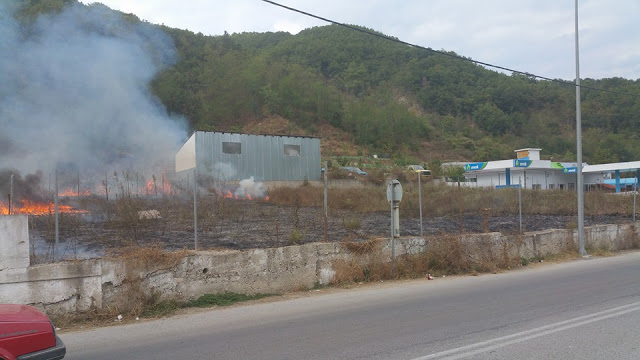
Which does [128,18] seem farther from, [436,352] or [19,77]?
[436,352]

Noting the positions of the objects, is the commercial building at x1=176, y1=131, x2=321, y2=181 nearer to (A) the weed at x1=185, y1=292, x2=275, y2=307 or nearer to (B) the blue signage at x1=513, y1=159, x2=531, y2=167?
(A) the weed at x1=185, y1=292, x2=275, y2=307

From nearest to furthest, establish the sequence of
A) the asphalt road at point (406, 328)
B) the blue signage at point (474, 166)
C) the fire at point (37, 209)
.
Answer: the asphalt road at point (406, 328) < the fire at point (37, 209) < the blue signage at point (474, 166)

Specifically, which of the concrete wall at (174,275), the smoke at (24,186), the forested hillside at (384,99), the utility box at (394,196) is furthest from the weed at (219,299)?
the forested hillside at (384,99)

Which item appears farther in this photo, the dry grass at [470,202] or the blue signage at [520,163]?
the blue signage at [520,163]

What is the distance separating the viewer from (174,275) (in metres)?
8.62

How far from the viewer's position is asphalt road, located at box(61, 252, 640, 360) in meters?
5.55

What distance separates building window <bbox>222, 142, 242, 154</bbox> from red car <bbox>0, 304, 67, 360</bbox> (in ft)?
102

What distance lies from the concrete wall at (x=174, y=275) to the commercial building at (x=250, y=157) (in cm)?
2258

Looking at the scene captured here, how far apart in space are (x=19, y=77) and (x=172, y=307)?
82.0ft

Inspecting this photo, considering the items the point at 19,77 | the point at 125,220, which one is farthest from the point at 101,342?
the point at 19,77

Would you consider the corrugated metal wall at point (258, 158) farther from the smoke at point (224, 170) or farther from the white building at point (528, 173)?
the white building at point (528, 173)

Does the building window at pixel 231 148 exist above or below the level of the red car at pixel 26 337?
above

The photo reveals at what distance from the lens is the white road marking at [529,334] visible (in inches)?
210

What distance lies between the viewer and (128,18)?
3653 cm
